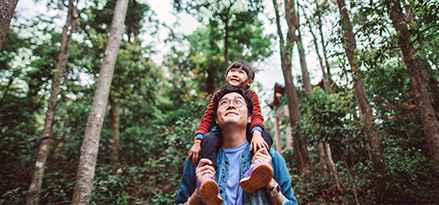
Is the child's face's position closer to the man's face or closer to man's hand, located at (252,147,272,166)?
the man's face

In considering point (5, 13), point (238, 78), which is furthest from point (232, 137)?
point (5, 13)

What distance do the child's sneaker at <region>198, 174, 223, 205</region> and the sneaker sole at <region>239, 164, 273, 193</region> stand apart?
0.19 m

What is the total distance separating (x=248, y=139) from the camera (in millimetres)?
1973

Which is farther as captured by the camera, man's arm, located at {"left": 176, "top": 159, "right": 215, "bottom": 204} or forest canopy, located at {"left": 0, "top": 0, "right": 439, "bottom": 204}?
forest canopy, located at {"left": 0, "top": 0, "right": 439, "bottom": 204}

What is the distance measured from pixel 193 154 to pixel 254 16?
8.54m

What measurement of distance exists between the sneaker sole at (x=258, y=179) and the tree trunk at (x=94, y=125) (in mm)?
3599

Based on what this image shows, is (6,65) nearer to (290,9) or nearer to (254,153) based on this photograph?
(254,153)

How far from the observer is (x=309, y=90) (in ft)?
25.8

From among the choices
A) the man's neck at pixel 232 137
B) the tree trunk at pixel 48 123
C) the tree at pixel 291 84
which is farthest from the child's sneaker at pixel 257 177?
the tree at pixel 291 84

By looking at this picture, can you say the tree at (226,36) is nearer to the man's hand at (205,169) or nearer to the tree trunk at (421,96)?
the tree trunk at (421,96)

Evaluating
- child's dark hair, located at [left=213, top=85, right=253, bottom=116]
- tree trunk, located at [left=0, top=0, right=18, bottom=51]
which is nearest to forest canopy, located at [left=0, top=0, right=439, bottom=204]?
tree trunk, located at [left=0, top=0, right=18, bottom=51]

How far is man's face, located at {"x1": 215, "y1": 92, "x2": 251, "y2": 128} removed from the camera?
180cm

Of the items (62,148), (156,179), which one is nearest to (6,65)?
(62,148)

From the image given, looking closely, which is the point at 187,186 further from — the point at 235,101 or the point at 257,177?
the point at 235,101
